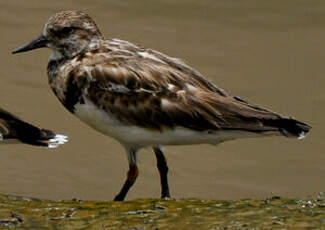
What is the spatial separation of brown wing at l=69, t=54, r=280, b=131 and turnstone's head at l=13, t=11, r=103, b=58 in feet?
0.93

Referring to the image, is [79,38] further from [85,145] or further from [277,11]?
[277,11]

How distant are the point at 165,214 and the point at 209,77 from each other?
4.41 meters

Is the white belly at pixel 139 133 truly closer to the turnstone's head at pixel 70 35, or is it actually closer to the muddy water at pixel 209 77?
the turnstone's head at pixel 70 35

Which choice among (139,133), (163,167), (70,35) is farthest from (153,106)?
(70,35)

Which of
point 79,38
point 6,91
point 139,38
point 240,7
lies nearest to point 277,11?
point 240,7

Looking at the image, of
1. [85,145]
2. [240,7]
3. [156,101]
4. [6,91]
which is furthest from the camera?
[240,7]

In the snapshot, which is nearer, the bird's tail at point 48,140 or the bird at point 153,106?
the bird at point 153,106

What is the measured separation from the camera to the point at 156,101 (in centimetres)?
732

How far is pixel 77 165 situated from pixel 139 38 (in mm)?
2393

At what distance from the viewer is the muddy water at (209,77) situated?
927 cm

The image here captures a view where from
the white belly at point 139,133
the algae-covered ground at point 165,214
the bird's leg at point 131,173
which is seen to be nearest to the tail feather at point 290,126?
the white belly at point 139,133

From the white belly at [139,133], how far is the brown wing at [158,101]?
39mm

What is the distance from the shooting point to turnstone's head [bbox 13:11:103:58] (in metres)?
7.63

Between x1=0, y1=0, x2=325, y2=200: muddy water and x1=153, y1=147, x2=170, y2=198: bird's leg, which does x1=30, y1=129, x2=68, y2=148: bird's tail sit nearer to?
x1=153, y1=147, x2=170, y2=198: bird's leg
